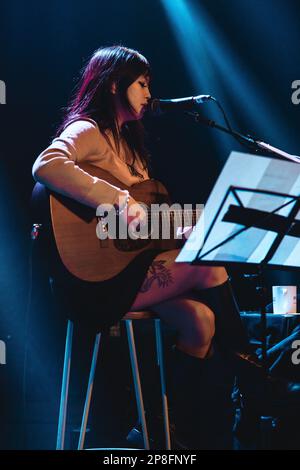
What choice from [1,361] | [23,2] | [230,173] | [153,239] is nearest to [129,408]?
[1,361]

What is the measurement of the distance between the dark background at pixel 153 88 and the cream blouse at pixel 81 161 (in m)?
1.13

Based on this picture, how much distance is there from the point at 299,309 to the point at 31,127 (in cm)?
180

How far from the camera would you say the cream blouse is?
1744mm

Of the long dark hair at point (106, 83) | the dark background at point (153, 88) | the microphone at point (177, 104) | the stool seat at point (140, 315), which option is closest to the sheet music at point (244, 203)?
the stool seat at point (140, 315)

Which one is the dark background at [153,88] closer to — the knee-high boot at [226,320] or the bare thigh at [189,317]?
the bare thigh at [189,317]

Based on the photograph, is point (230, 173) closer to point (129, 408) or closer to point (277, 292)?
point (277, 292)

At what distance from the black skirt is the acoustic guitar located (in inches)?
1.1

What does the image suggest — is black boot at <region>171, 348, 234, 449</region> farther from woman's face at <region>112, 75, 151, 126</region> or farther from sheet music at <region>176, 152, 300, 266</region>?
woman's face at <region>112, 75, 151, 126</region>

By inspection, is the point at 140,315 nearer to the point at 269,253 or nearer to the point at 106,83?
the point at 269,253

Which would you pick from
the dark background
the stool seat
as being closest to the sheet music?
the stool seat

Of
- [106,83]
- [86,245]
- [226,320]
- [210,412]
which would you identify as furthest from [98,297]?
[210,412]

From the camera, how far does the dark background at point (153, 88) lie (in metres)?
2.98
